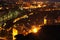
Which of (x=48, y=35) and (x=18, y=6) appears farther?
(x=18, y=6)

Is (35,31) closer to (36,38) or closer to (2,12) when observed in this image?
(36,38)

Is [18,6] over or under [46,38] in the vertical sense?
over

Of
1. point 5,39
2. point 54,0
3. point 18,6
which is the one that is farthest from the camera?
point 54,0

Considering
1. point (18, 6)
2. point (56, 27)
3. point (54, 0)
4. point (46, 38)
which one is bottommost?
point (46, 38)

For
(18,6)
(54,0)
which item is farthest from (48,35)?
(54,0)

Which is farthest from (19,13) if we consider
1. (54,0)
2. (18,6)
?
(54,0)

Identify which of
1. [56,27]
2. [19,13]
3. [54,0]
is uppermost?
[54,0]

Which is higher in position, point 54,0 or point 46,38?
point 54,0

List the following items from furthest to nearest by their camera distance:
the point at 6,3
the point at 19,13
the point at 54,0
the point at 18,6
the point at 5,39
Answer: the point at 54,0, the point at 6,3, the point at 18,6, the point at 19,13, the point at 5,39

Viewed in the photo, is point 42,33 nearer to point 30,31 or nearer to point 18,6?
point 30,31

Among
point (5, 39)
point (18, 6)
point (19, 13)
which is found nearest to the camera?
point (5, 39)
